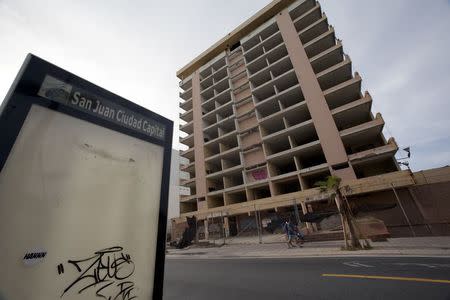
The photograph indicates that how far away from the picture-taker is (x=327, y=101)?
2552cm

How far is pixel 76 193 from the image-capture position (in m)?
1.41

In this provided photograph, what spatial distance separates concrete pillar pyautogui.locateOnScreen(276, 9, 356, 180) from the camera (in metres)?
21.4

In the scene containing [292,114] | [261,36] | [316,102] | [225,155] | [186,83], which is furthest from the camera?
[186,83]

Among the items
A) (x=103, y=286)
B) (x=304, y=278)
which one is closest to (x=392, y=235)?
(x=304, y=278)

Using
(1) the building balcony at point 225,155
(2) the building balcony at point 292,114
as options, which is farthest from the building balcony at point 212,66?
(1) the building balcony at point 225,155

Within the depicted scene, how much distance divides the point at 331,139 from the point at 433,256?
15.8 m

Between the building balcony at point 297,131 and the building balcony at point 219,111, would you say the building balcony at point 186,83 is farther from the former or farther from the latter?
the building balcony at point 297,131

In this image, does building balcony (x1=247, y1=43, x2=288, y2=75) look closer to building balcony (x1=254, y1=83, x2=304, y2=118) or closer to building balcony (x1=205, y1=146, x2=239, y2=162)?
building balcony (x1=254, y1=83, x2=304, y2=118)

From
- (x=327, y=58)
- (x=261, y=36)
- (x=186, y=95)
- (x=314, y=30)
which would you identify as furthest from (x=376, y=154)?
(x=186, y=95)

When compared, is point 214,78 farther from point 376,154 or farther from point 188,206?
point 376,154

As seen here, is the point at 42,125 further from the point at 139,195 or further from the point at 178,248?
the point at 178,248

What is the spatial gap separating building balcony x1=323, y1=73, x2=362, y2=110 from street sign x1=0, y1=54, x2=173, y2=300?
86.0 ft

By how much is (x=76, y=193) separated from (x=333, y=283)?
6.41 metres

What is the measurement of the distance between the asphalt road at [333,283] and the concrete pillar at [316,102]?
14833 mm
